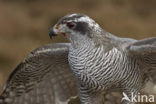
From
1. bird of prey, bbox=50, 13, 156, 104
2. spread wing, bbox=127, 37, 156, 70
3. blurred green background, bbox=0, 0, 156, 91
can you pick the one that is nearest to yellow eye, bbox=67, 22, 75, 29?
bird of prey, bbox=50, 13, 156, 104

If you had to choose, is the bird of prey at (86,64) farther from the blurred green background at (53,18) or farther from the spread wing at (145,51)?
the blurred green background at (53,18)

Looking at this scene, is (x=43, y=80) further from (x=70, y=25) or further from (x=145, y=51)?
(x=145, y=51)

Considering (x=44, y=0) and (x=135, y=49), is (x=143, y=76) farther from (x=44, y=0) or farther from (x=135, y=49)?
(x=44, y=0)

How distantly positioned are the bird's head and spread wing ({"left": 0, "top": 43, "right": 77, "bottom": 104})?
0.48 m

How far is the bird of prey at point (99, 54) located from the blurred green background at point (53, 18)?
4.04 metres

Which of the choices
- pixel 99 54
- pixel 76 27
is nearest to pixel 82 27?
pixel 76 27

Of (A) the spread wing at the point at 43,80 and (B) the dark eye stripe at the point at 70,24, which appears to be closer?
(B) the dark eye stripe at the point at 70,24

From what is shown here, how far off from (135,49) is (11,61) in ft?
13.5

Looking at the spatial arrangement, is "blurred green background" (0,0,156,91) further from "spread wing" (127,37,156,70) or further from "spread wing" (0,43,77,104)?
"spread wing" (127,37,156,70)

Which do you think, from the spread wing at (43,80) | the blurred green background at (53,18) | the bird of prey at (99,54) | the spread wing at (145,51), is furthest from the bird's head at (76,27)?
the blurred green background at (53,18)

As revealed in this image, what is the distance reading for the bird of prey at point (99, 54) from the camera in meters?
4.12

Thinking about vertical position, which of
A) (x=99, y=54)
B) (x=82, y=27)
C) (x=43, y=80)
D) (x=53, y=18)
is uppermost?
(x=53, y=18)

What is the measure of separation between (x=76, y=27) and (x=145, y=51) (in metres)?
0.60

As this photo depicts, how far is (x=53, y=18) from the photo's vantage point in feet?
30.3
